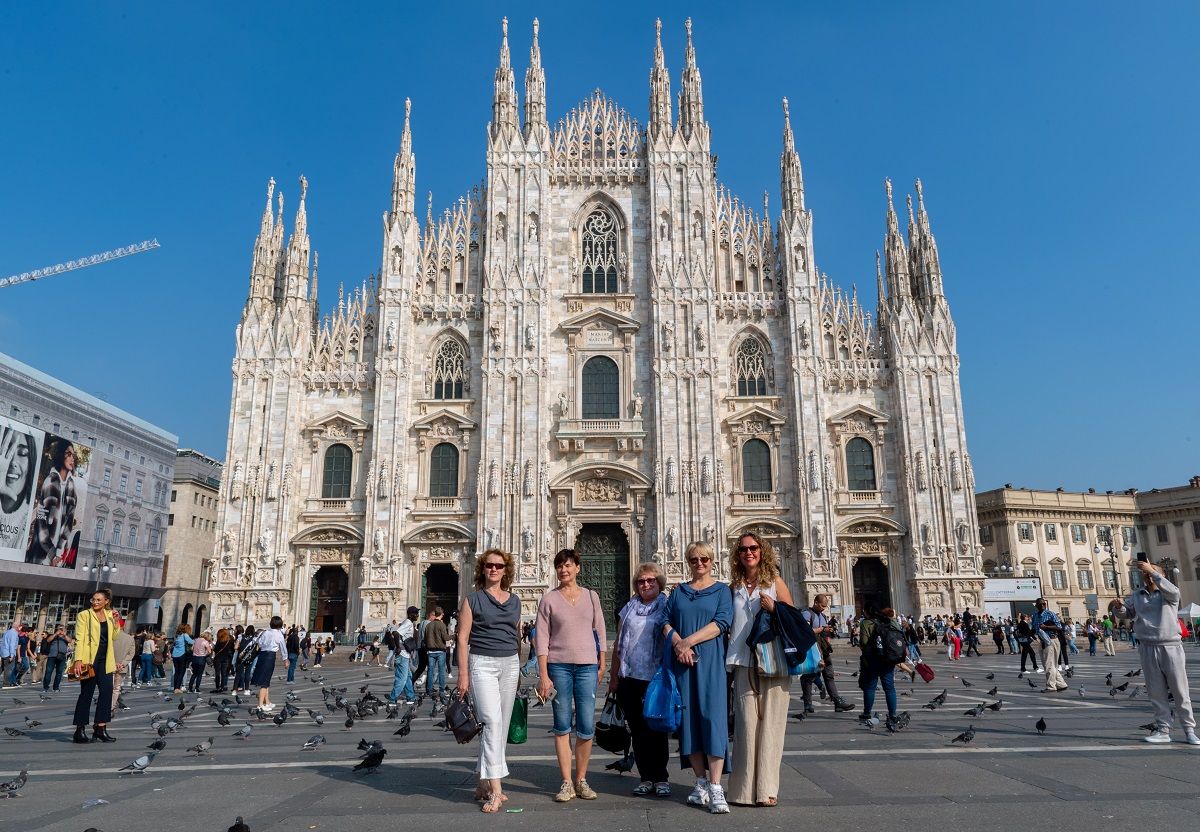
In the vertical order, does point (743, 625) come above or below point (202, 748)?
above

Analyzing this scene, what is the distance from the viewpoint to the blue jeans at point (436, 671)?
1473cm

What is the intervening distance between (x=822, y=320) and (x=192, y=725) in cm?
2883

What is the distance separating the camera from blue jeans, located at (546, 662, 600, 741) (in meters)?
6.30

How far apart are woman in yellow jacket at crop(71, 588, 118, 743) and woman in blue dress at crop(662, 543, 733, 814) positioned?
23.7 feet

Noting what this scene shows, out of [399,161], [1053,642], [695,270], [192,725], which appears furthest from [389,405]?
[1053,642]

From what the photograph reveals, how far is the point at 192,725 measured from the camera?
39.1 ft

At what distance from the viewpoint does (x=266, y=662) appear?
13242mm

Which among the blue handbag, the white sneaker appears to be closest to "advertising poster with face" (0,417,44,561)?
the blue handbag

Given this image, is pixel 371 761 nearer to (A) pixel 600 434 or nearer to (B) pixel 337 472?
(A) pixel 600 434

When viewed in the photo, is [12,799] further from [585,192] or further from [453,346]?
[585,192]

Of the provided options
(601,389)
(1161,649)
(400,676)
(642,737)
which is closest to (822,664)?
(1161,649)

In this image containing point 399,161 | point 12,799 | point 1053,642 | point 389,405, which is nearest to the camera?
point 12,799

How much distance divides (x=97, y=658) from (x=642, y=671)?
7199 millimetres

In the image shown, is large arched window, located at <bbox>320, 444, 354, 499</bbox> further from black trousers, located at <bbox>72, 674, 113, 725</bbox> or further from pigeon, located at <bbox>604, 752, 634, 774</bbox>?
pigeon, located at <bbox>604, 752, 634, 774</bbox>
